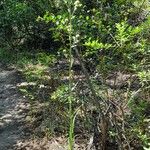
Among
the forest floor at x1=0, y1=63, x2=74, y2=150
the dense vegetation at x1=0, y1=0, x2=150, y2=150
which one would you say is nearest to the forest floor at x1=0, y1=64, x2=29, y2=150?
the forest floor at x1=0, y1=63, x2=74, y2=150

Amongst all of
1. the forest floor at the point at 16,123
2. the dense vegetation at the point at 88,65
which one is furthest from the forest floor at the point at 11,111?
the dense vegetation at the point at 88,65

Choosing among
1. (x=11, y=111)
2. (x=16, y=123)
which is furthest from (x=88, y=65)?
(x=11, y=111)

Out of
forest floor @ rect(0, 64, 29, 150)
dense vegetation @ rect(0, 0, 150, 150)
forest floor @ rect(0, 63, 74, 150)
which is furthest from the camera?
forest floor @ rect(0, 64, 29, 150)

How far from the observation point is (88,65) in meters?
5.23

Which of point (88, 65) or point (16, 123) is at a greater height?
point (88, 65)

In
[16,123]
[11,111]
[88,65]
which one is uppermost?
[88,65]

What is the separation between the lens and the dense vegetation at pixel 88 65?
371 centimetres

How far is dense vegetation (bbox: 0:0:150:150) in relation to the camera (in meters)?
3.71

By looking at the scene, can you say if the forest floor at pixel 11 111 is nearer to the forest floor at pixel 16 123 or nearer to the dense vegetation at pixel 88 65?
the forest floor at pixel 16 123

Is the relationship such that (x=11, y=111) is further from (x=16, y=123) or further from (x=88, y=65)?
(x=88, y=65)

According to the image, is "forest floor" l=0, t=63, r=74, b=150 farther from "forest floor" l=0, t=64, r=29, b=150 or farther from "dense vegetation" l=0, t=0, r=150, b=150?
"dense vegetation" l=0, t=0, r=150, b=150

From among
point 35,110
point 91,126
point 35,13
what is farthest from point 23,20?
point 91,126

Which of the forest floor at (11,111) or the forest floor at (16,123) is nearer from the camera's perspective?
the forest floor at (16,123)

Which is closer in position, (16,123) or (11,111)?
(16,123)
